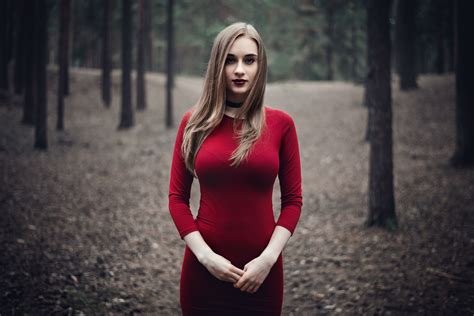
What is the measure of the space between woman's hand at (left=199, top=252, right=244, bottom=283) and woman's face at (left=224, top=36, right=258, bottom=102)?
3.59ft

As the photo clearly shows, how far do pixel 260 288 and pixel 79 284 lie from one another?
13.0ft

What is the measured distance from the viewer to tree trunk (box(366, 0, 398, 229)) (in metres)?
6.88

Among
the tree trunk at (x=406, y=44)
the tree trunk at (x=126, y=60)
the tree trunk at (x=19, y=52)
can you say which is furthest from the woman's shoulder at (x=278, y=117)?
the tree trunk at (x=406, y=44)

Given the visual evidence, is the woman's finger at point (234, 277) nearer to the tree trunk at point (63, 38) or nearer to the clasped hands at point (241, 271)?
the clasped hands at point (241, 271)

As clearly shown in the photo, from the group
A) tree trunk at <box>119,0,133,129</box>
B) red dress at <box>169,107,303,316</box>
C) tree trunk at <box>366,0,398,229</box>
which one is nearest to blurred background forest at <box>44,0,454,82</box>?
tree trunk at <box>119,0,133,129</box>

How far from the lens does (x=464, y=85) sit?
9.93 m

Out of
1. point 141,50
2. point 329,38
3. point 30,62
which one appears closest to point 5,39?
point 30,62

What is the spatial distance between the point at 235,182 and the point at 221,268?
1.77 feet

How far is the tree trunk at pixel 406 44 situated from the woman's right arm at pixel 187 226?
19884mm

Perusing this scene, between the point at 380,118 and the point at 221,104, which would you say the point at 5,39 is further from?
the point at 221,104

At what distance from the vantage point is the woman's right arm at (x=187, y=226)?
215 cm

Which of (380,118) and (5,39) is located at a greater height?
(5,39)

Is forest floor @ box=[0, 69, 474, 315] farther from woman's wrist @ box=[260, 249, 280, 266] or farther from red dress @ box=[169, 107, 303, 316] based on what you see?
woman's wrist @ box=[260, 249, 280, 266]

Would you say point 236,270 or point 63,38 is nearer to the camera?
point 236,270
